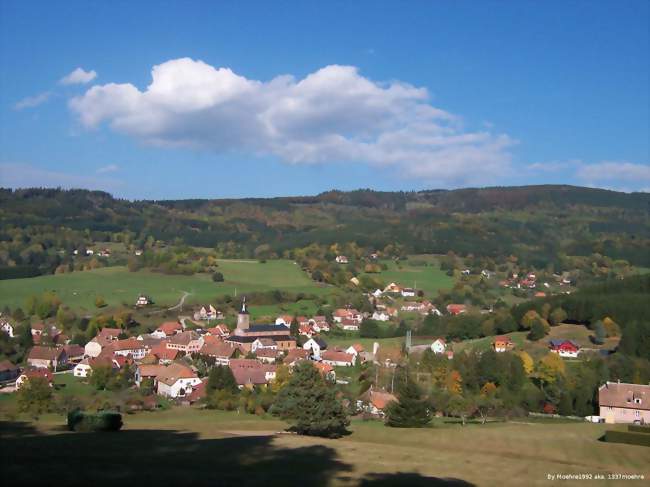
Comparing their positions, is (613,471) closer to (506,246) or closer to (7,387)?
(7,387)

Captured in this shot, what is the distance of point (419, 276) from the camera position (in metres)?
109

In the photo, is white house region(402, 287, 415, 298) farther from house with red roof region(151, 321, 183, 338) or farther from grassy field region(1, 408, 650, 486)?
grassy field region(1, 408, 650, 486)

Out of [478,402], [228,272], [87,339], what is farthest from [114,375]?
[228,272]

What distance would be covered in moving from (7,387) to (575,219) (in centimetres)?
15460

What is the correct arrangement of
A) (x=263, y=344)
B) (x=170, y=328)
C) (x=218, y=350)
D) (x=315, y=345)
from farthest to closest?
(x=170, y=328) → (x=263, y=344) → (x=315, y=345) → (x=218, y=350)

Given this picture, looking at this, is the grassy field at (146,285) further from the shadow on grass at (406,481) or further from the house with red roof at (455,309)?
Result: the shadow on grass at (406,481)

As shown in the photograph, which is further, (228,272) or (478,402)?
(228,272)

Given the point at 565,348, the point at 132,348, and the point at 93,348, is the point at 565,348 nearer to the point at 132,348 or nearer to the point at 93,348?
the point at 132,348

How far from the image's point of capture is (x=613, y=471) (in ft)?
63.2

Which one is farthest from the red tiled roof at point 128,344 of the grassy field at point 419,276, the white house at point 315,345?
the grassy field at point 419,276

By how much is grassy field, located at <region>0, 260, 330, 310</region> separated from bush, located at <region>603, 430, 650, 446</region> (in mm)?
62784

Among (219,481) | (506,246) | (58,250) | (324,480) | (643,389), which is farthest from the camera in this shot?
(506,246)

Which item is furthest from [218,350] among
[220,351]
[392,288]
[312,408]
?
[392,288]

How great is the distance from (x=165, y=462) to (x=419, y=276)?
94.8m
